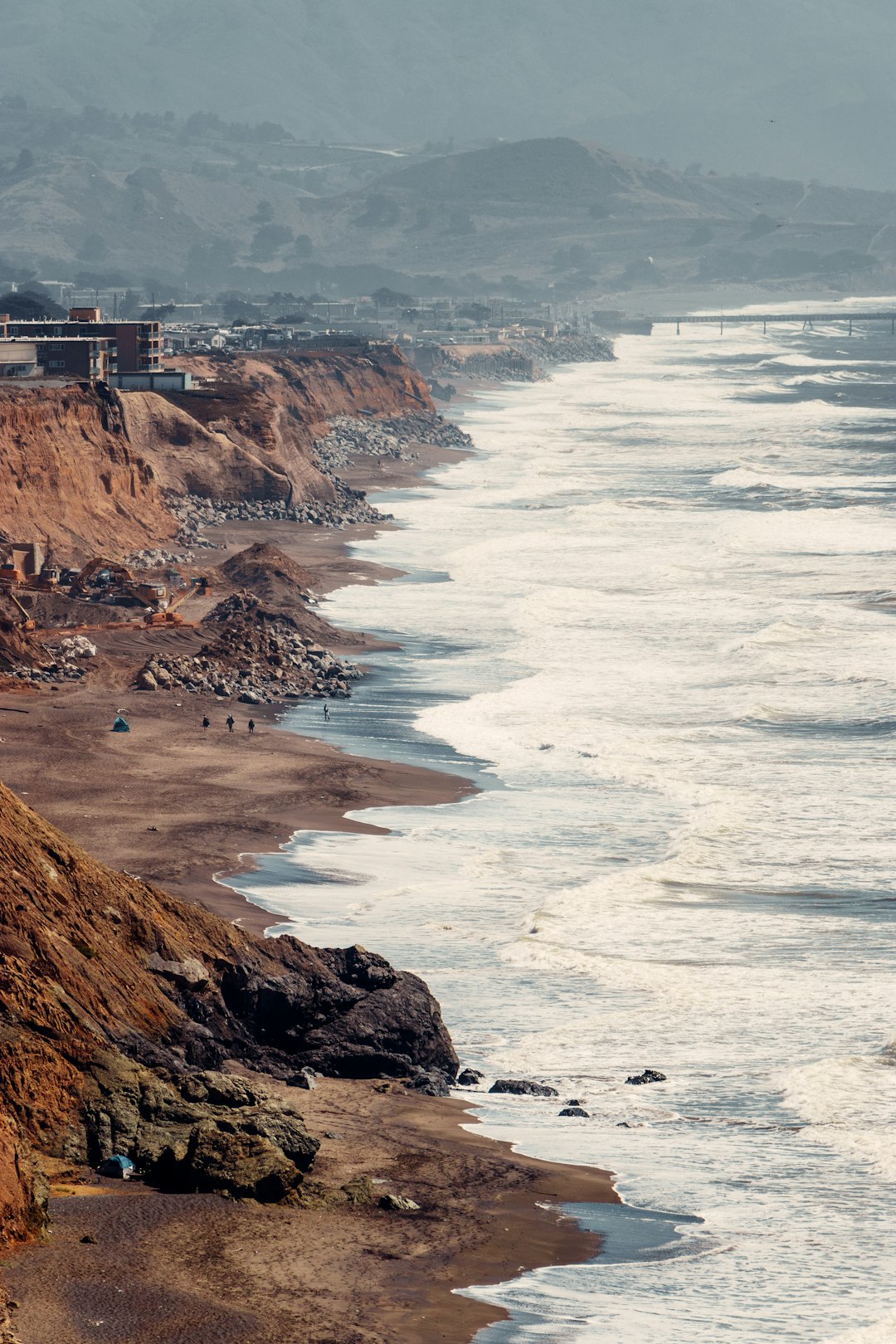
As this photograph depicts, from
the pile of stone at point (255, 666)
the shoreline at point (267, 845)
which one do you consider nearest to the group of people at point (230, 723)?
the shoreline at point (267, 845)

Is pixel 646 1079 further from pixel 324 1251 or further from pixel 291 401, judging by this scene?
pixel 291 401

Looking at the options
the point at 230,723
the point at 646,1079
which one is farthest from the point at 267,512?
the point at 646,1079

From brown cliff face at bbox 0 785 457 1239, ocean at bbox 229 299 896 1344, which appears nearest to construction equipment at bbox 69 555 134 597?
ocean at bbox 229 299 896 1344

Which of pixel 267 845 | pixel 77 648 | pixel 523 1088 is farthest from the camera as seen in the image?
pixel 77 648

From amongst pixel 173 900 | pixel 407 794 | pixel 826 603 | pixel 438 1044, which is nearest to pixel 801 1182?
pixel 438 1044

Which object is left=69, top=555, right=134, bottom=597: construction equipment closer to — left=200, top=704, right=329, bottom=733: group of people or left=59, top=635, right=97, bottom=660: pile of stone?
left=59, top=635, right=97, bottom=660: pile of stone

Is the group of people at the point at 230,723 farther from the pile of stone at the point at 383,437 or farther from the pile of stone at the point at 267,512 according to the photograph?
the pile of stone at the point at 383,437

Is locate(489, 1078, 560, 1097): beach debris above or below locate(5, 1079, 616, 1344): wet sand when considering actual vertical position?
below
